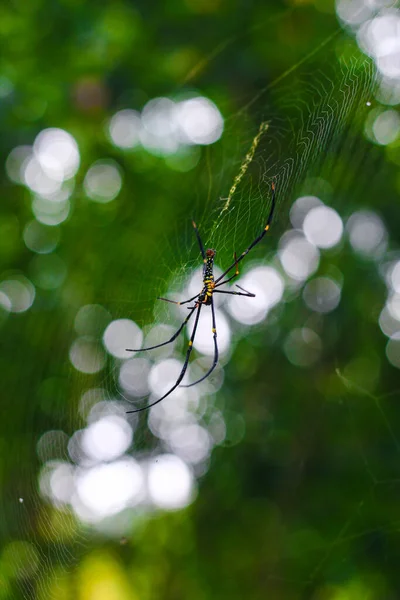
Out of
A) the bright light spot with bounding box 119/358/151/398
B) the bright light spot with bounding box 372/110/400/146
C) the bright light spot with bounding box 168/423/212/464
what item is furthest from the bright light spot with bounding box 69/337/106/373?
the bright light spot with bounding box 168/423/212/464

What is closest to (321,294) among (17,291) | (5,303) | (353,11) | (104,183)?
(104,183)

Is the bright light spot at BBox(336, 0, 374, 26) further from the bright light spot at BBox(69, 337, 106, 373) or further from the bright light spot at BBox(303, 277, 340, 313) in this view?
the bright light spot at BBox(303, 277, 340, 313)

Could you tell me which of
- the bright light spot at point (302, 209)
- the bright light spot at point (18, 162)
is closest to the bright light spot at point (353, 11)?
the bright light spot at point (302, 209)

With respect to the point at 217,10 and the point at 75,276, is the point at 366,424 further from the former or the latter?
the point at 217,10

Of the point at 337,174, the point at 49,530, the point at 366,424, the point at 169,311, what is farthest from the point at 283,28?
the point at 366,424

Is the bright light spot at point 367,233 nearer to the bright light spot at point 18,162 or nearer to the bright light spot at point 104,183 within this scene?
the bright light spot at point 104,183

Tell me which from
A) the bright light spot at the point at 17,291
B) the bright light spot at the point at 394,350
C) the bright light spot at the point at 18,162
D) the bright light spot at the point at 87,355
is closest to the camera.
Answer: the bright light spot at the point at 87,355
